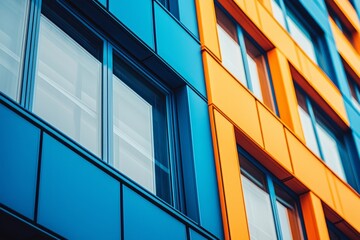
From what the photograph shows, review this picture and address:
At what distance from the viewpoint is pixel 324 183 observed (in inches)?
549

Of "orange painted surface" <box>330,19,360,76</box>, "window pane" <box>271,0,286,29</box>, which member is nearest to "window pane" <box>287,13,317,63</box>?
"window pane" <box>271,0,286,29</box>

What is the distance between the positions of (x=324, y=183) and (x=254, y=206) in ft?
10.6

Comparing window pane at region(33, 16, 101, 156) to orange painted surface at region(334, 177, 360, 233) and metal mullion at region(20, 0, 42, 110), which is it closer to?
metal mullion at region(20, 0, 42, 110)

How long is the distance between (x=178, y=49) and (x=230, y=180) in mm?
2336

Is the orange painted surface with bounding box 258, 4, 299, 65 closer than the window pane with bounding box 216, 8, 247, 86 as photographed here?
No

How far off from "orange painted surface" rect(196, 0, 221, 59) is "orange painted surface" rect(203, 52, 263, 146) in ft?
1.07

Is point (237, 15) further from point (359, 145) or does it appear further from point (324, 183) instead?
Answer: point (359, 145)

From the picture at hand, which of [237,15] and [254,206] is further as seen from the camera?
[237,15]

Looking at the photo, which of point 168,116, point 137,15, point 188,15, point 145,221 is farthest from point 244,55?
point 145,221

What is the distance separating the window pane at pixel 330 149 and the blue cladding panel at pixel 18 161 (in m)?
10.4

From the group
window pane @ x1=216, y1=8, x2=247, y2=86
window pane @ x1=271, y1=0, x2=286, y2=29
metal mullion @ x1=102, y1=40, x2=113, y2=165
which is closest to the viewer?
metal mullion @ x1=102, y1=40, x2=113, y2=165

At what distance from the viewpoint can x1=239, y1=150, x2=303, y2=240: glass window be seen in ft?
36.5

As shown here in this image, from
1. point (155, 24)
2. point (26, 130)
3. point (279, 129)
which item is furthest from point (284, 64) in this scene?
point (26, 130)

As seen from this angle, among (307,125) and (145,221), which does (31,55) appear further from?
(307,125)
